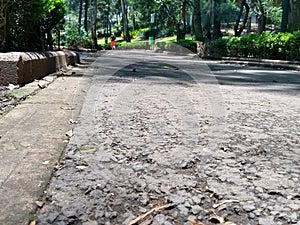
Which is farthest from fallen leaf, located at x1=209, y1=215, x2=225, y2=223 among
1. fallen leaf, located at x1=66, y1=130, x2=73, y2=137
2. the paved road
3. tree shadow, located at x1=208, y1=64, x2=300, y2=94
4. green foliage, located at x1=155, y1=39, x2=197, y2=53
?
green foliage, located at x1=155, y1=39, x2=197, y2=53

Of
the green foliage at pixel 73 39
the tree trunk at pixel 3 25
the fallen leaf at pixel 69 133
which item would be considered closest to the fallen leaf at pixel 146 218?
the fallen leaf at pixel 69 133

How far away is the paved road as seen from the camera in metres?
1.46

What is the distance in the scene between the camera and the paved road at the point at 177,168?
146 centimetres

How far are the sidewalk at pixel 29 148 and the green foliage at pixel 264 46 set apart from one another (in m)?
11.4

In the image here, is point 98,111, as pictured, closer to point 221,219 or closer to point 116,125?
point 116,125

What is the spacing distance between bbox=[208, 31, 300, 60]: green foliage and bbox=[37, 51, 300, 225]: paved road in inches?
420

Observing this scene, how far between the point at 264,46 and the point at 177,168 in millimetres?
14209

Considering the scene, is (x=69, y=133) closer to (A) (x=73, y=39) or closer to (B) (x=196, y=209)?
(B) (x=196, y=209)

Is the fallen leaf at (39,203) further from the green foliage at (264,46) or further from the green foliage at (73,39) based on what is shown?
the green foliage at (73,39)

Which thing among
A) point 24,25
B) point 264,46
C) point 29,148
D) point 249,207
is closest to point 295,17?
point 264,46

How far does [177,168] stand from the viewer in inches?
77.1

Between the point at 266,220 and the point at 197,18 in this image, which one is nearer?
the point at 266,220

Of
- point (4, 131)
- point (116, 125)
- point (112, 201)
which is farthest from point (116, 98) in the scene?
point (112, 201)

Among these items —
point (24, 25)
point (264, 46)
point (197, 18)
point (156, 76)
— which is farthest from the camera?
point (197, 18)
